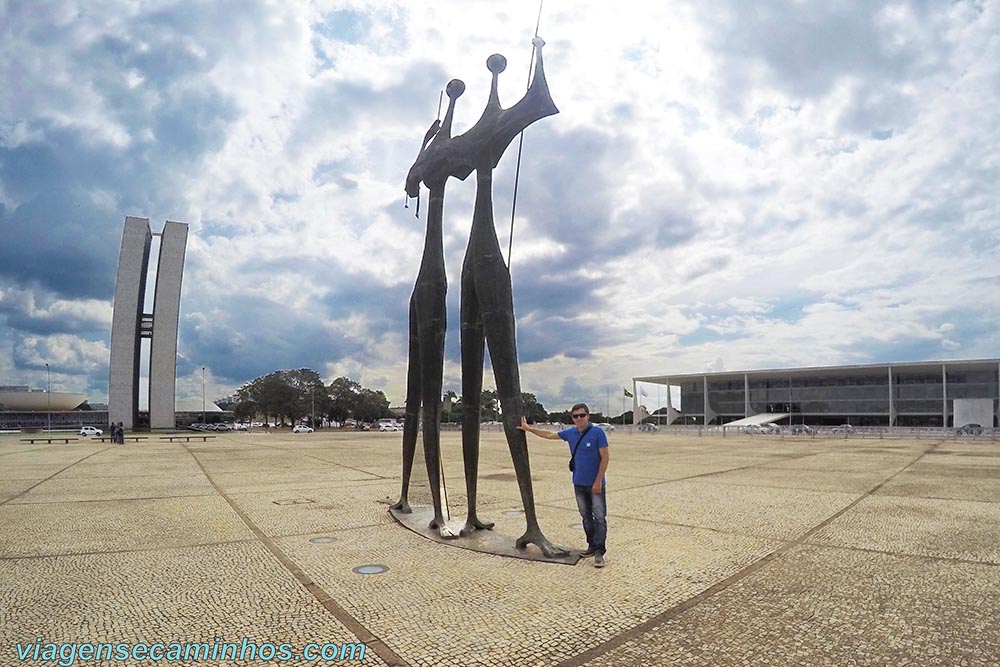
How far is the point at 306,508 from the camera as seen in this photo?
9555 mm

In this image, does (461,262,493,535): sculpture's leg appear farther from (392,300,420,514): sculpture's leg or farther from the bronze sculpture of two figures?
(392,300,420,514): sculpture's leg

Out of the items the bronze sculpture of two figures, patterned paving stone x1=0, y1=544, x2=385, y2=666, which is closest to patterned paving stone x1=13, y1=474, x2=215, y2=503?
patterned paving stone x1=0, y1=544, x2=385, y2=666

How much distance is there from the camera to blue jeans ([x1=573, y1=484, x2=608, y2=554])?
6012 mm

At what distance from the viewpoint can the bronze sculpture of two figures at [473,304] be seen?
22.8 feet

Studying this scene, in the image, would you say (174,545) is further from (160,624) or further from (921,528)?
(921,528)

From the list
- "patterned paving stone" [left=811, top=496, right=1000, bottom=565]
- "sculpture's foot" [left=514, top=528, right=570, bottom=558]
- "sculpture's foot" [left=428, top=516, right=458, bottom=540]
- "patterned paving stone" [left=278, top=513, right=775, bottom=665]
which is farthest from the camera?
"sculpture's foot" [left=428, top=516, right=458, bottom=540]

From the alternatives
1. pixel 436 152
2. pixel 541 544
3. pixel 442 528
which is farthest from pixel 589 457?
pixel 436 152

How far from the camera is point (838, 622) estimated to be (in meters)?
4.37

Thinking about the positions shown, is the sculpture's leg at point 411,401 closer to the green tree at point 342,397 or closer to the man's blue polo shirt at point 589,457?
the man's blue polo shirt at point 589,457

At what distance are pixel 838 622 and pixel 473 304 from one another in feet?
16.0

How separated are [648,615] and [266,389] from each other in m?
83.6

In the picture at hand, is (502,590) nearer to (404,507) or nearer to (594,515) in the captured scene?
(594,515)

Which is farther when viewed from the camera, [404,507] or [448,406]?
[448,406]

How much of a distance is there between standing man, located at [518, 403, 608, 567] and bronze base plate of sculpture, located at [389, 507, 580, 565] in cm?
27
